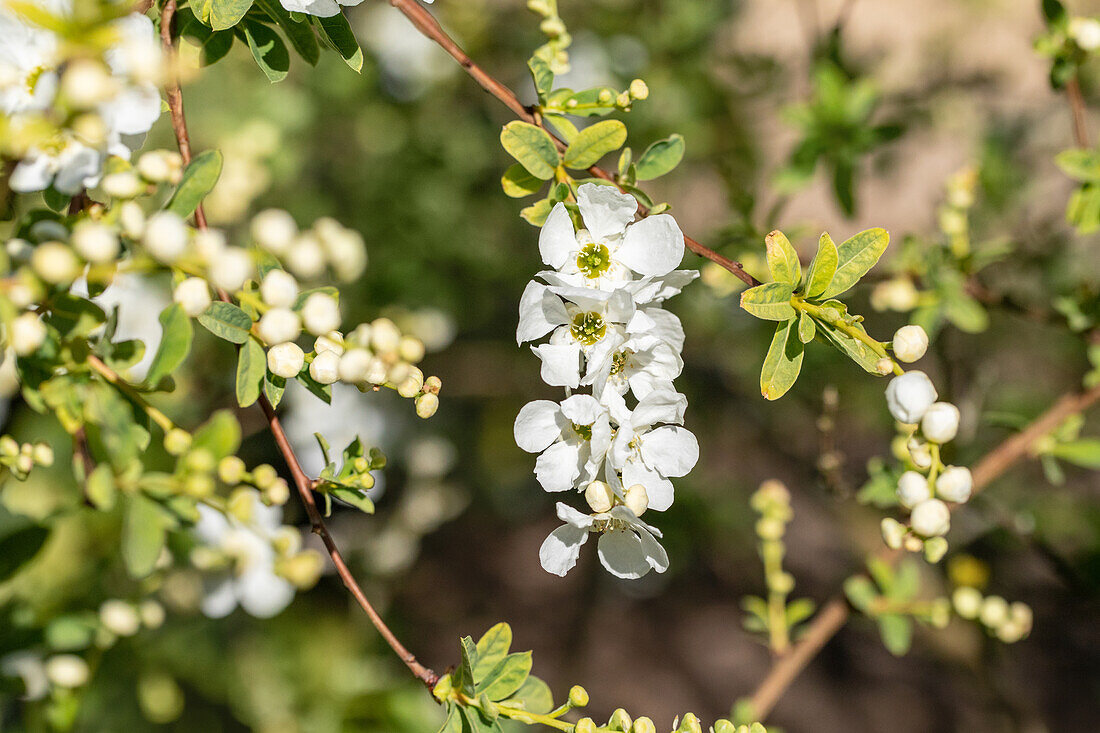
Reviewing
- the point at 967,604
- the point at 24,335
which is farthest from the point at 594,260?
the point at 967,604

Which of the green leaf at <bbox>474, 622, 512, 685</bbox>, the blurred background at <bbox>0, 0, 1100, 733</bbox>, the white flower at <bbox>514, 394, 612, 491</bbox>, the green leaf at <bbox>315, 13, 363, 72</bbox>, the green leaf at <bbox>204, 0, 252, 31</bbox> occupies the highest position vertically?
the green leaf at <bbox>204, 0, 252, 31</bbox>

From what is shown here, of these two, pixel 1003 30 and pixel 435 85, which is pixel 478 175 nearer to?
pixel 435 85

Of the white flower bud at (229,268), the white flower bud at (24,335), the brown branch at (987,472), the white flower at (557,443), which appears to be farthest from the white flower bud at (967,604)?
Answer: the white flower bud at (24,335)

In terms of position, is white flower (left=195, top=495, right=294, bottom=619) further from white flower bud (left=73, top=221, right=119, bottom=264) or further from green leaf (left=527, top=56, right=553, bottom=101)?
green leaf (left=527, top=56, right=553, bottom=101)

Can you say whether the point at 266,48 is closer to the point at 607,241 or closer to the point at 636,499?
the point at 607,241

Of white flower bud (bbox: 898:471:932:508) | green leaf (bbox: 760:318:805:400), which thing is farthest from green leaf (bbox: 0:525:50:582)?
white flower bud (bbox: 898:471:932:508)

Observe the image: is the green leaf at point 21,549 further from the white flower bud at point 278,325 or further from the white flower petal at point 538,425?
the white flower petal at point 538,425
